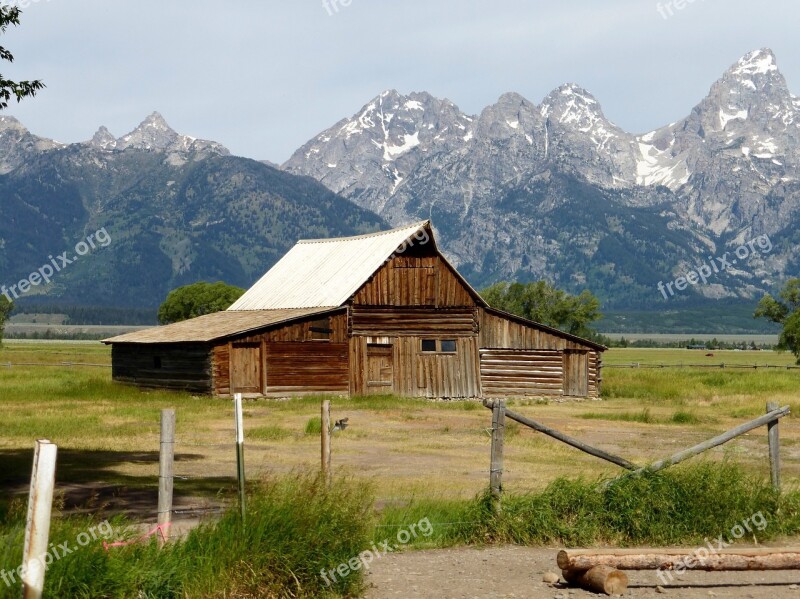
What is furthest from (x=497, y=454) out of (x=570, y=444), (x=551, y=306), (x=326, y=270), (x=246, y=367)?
(x=551, y=306)

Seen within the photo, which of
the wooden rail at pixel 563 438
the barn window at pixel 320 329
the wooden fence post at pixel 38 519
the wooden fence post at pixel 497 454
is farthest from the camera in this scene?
the barn window at pixel 320 329

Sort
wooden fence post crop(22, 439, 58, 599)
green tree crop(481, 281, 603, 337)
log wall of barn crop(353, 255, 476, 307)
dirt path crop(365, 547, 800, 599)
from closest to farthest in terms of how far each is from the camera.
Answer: wooden fence post crop(22, 439, 58, 599)
dirt path crop(365, 547, 800, 599)
log wall of barn crop(353, 255, 476, 307)
green tree crop(481, 281, 603, 337)

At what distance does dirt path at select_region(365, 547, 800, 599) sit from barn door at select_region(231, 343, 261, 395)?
110 ft

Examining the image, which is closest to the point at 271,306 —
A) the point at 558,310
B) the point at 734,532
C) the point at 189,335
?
the point at 189,335

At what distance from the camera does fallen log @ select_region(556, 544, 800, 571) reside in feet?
37.8

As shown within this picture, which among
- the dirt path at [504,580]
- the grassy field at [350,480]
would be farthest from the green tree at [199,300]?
the dirt path at [504,580]

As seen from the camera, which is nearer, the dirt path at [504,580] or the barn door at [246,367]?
the dirt path at [504,580]

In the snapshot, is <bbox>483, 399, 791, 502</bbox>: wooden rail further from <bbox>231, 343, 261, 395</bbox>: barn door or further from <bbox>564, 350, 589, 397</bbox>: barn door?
<bbox>564, 350, 589, 397</bbox>: barn door

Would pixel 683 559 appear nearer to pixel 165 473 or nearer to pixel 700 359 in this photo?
pixel 165 473

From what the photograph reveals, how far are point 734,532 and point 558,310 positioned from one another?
92173 millimetres

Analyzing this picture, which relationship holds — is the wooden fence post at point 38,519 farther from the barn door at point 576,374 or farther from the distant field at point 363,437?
the barn door at point 576,374

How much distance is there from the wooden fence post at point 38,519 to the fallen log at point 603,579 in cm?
583

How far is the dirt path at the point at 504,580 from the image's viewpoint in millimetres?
11414

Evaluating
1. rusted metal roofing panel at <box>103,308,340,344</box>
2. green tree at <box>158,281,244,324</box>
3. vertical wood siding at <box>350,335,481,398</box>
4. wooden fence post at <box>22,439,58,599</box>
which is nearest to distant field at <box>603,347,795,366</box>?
green tree at <box>158,281,244,324</box>
